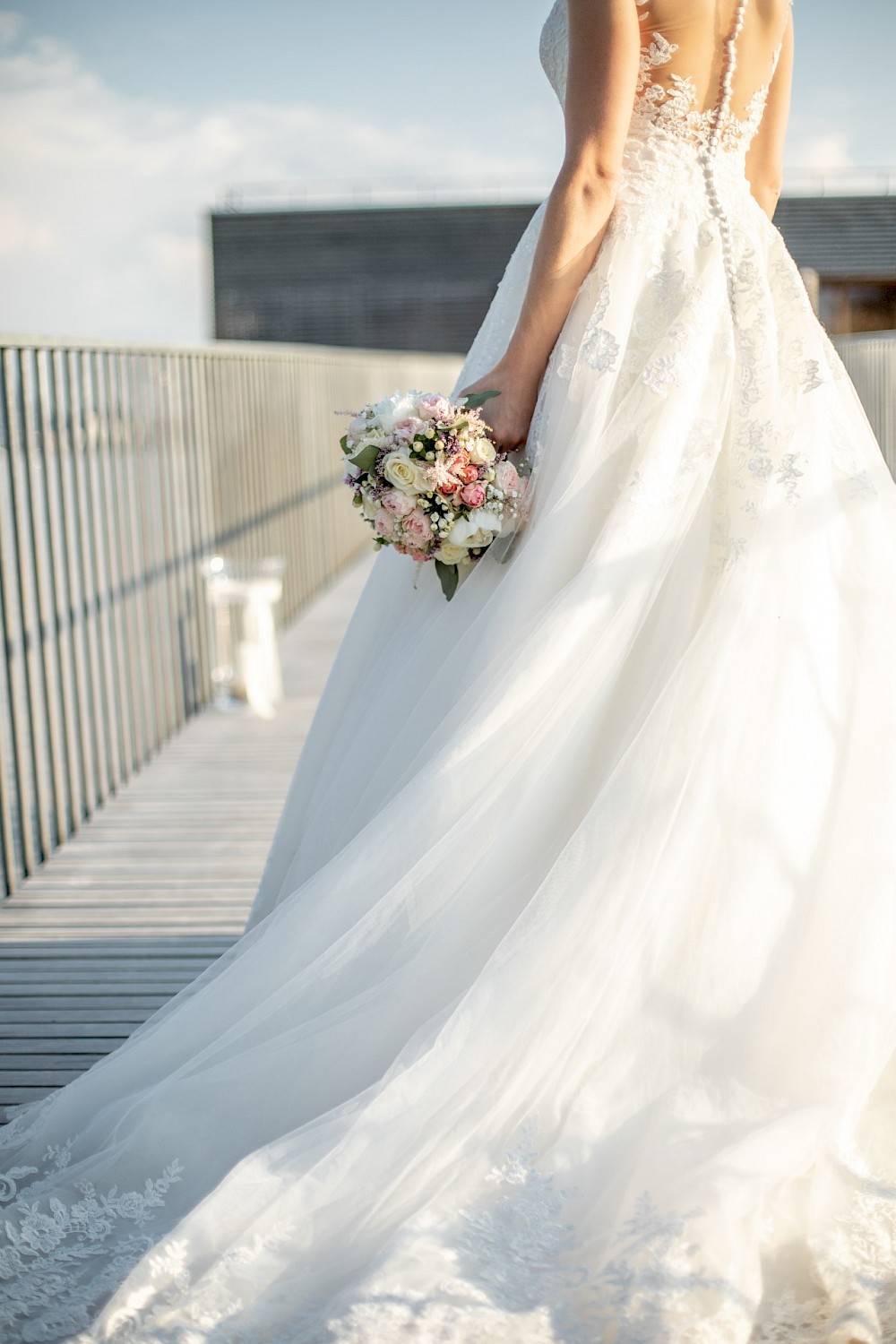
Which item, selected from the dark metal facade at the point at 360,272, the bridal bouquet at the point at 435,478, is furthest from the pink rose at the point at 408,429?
the dark metal facade at the point at 360,272

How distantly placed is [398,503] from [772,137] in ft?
3.04

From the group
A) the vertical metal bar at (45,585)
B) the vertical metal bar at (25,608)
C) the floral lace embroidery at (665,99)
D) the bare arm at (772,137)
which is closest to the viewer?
the floral lace embroidery at (665,99)

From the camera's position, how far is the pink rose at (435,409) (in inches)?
71.4

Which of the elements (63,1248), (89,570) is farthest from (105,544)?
(63,1248)

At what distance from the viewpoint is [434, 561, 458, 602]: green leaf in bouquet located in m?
1.92

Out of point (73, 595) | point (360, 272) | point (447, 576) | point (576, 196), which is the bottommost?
point (73, 595)

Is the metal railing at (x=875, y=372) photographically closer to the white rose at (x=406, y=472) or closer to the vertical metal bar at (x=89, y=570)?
the vertical metal bar at (x=89, y=570)

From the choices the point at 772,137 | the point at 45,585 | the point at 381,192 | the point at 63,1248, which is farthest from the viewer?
the point at 381,192

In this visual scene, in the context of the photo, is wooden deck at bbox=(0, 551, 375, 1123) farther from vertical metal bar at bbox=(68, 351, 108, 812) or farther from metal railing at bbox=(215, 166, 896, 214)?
metal railing at bbox=(215, 166, 896, 214)

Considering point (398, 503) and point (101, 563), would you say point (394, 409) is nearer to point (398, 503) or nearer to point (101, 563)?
point (398, 503)

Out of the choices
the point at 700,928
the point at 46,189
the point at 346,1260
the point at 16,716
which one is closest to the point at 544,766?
the point at 700,928

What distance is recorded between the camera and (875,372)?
10367mm

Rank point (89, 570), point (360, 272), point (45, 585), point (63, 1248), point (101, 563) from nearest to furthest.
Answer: point (63, 1248), point (45, 585), point (89, 570), point (101, 563), point (360, 272)

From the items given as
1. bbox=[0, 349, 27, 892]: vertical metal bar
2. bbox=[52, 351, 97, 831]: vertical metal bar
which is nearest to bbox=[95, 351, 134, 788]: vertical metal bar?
bbox=[52, 351, 97, 831]: vertical metal bar
